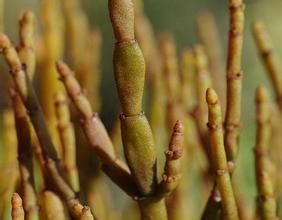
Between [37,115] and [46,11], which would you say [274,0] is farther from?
[37,115]

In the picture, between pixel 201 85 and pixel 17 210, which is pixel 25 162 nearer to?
pixel 17 210

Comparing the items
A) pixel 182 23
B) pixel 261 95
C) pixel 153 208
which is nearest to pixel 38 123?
pixel 153 208

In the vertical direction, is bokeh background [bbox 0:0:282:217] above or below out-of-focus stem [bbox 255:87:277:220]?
below

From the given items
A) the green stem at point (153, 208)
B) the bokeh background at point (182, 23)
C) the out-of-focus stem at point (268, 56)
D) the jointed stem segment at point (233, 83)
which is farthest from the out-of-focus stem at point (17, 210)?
the bokeh background at point (182, 23)

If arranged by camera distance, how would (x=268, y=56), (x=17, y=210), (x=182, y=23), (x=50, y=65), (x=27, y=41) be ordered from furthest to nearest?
(x=182, y=23) < (x=50, y=65) < (x=268, y=56) < (x=27, y=41) < (x=17, y=210)

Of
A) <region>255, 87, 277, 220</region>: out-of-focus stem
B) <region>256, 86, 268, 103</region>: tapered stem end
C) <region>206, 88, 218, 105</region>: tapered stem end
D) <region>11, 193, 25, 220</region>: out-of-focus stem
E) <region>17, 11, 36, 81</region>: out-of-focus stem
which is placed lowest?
<region>255, 87, 277, 220</region>: out-of-focus stem

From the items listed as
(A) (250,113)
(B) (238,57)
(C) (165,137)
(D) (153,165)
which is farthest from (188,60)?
(A) (250,113)

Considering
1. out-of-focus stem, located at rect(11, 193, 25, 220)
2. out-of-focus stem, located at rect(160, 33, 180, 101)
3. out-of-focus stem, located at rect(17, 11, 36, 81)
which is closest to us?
out-of-focus stem, located at rect(11, 193, 25, 220)

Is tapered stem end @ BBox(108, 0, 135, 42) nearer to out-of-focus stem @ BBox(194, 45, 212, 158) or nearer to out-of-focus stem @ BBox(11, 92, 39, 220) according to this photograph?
out-of-focus stem @ BBox(11, 92, 39, 220)

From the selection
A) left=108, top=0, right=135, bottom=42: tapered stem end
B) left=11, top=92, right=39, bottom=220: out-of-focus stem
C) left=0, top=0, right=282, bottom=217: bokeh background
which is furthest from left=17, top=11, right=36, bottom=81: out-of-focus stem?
left=0, top=0, right=282, bottom=217: bokeh background
